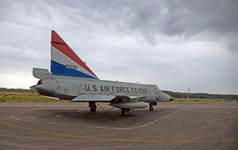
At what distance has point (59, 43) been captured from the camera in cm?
A: 1181

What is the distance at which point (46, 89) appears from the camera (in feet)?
32.9

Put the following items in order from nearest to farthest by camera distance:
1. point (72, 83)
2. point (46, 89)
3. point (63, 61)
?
1. point (46, 89)
2. point (72, 83)
3. point (63, 61)

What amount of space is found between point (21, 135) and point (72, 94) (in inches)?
173

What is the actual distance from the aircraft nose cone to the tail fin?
1.37m

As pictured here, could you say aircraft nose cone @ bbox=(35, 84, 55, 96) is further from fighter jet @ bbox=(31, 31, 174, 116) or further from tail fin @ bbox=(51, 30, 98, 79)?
tail fin @ bbox=(51, 30, 98, 79)

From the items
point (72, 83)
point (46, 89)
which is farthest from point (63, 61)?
point (46, 89)

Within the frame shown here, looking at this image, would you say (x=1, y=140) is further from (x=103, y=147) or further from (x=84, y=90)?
(x=84, y=90)

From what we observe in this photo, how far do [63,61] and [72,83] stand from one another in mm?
1794

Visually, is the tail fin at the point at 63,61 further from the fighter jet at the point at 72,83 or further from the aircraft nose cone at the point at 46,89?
the aircraft nose cone at the point at 46,89

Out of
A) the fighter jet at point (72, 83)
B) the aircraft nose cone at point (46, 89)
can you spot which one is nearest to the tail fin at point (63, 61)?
the fighter jet at point (72, 83)

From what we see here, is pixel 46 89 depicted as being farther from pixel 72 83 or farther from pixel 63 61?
pixel 63 61

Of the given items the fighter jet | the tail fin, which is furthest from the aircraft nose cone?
the tail fin

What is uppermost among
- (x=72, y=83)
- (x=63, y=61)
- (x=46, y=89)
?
(x=63, y=61)

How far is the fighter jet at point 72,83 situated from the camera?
10414mm
